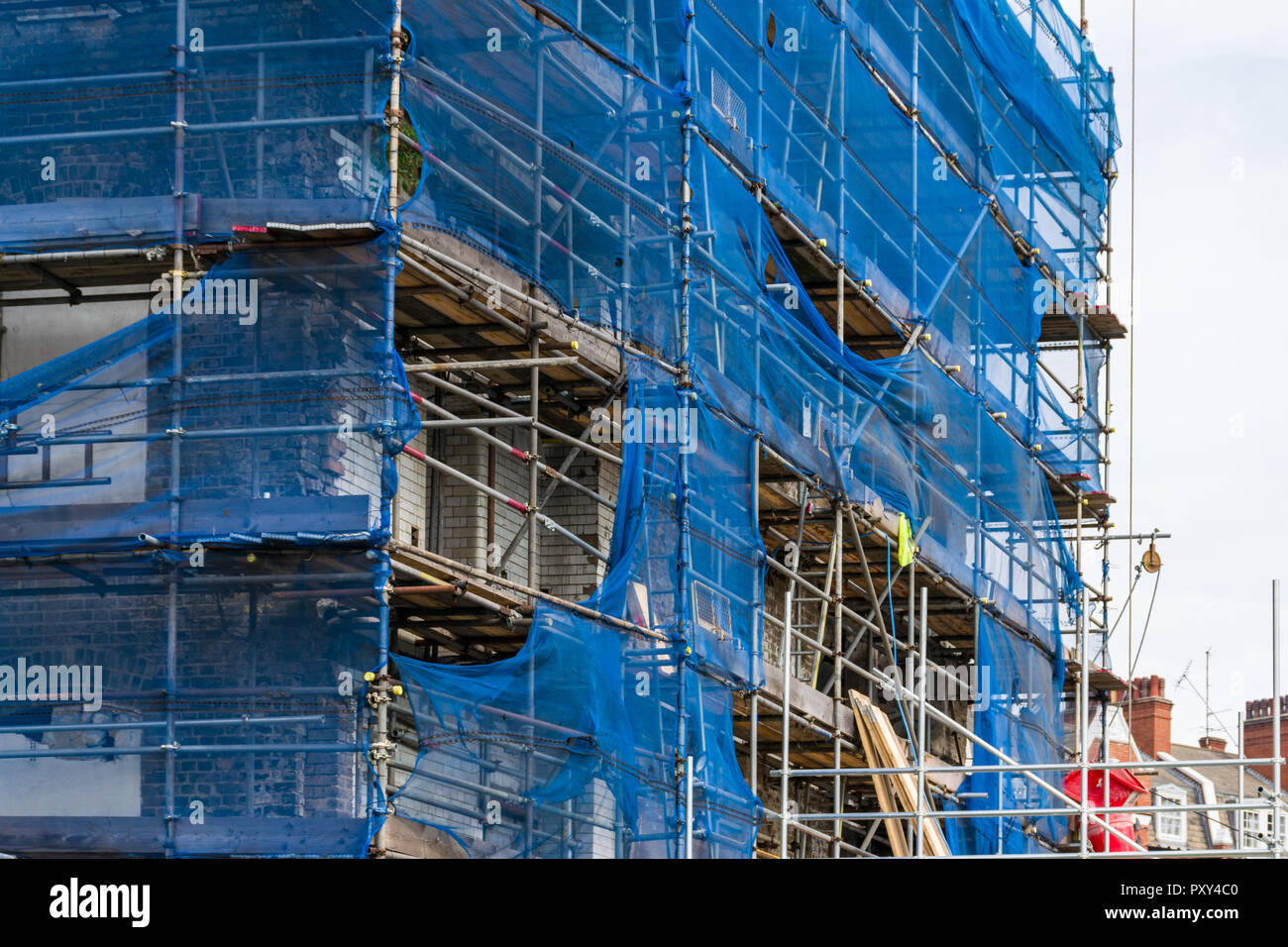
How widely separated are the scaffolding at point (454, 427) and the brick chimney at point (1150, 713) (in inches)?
1087

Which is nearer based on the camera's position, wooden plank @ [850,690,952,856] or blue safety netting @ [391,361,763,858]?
blue safety netting @ [391,361,763,858]

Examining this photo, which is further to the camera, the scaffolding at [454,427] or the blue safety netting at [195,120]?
the blue safety netting at [195,120]

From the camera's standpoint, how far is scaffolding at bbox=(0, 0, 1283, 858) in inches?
562

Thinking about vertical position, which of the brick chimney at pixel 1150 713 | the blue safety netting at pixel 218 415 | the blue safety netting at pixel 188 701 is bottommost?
the blue safety netting at pixel 188 701

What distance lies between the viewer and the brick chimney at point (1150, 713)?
4919 cm

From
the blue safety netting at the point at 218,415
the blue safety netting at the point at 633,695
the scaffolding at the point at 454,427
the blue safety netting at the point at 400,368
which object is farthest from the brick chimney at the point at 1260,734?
the blue safety netting at the point at 218,415

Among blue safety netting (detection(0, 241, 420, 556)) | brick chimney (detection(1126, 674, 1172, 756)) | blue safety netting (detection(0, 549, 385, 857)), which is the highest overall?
brick chimney (detection(1126, 674, 1172, 756))

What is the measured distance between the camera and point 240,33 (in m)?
15.4

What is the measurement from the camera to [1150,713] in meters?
49.4

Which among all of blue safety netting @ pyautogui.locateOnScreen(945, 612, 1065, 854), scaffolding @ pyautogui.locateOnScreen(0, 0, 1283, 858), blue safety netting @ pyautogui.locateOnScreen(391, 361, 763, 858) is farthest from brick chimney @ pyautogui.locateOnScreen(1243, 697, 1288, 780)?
blue safety netting @ pyautogui.locateOnScreen(391, 361, 763, 858)

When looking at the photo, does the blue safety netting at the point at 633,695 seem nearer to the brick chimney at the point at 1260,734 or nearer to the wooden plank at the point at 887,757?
the wooden plank at the point at 887,757

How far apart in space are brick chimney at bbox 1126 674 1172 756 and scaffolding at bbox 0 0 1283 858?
27616 mm

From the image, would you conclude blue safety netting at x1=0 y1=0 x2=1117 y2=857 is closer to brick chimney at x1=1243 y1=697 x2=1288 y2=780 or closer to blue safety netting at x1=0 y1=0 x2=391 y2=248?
blue safety netting at x1=0 y1=0 x2=391 y2=248
